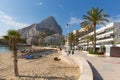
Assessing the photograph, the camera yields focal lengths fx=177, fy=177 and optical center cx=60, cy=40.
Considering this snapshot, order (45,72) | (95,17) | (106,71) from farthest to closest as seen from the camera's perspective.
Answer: (95,17) < (45,72) < (106,71)

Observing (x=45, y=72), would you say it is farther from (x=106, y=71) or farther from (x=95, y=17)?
(x=95, y=17)

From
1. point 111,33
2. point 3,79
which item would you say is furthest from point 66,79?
point 111,33

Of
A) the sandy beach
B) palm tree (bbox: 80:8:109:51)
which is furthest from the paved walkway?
palm tree (bbox: 80:8:109:51)

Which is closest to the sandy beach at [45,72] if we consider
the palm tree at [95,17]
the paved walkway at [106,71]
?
the paved walkway at [106,71]

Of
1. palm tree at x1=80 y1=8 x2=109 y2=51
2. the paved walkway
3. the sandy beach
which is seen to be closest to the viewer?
the paved walkway

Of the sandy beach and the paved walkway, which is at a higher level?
the paved walkway

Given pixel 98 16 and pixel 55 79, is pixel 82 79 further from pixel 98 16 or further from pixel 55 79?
pixel 98 16

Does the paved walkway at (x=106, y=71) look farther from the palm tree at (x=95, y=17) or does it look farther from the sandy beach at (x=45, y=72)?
the palm tree at (x=95, y=17)

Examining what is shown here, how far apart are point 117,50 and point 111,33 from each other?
2721 centimetres

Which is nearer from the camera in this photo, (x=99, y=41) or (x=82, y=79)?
(x=82, y=79)

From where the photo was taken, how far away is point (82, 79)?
893 centimetres

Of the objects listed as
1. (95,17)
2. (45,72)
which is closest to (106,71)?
(45,72)

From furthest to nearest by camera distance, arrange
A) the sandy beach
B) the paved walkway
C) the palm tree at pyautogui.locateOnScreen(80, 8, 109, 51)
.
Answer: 1. the palm tree at pyautogui.locateOnScreen(80, 8, 109, 51)
2. the sandy beach
3. the paved walkway

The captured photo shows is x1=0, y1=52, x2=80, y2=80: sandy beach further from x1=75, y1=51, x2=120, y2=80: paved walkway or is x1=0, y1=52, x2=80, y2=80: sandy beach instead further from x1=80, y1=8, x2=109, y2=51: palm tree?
x1=80, y1=8, x2=109, y2=51: palm tree
